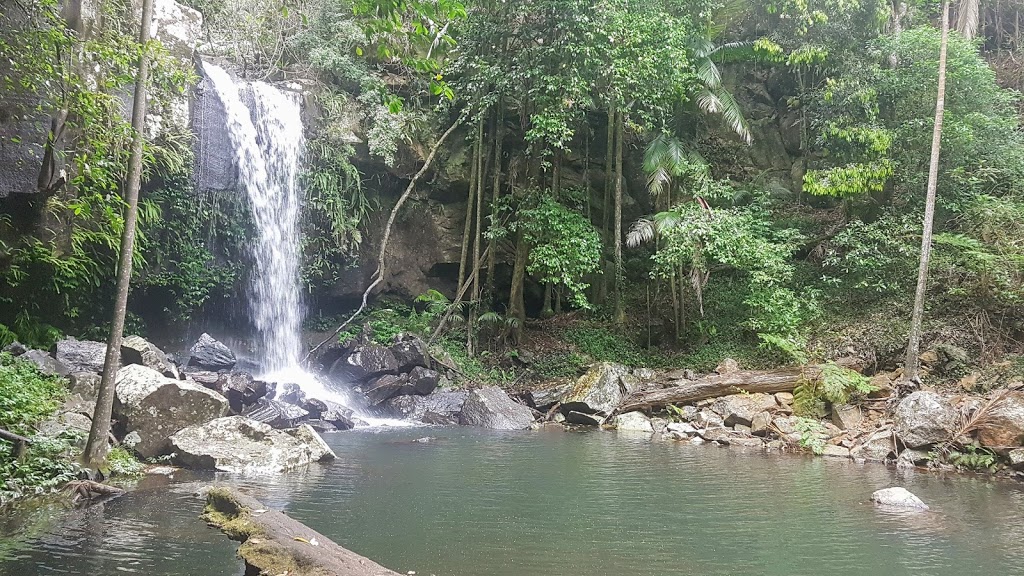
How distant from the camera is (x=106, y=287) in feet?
47.6

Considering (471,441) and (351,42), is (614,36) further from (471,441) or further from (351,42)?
(471,441)

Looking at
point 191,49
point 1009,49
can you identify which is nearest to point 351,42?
point 191,49

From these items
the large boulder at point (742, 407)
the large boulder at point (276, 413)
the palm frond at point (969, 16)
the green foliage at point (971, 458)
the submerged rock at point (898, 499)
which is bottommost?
the submerged rock at point (898, 499)

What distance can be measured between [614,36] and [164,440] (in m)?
12.6

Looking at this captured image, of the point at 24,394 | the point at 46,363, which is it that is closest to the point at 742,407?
the point at 24,394

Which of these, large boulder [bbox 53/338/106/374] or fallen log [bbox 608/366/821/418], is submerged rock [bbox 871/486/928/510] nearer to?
fallen log [bbox 608/366/821/418]

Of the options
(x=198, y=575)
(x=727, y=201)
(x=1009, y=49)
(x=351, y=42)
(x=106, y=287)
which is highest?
(x=1009, y=49)

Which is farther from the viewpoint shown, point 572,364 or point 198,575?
point 572,364

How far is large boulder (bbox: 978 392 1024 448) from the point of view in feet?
32.1

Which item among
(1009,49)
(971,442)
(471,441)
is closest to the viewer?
(971,442)

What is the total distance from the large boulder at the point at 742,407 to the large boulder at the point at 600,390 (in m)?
2.35

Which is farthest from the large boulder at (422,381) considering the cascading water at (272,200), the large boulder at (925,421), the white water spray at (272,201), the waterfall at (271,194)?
the large boulder at (925,421)

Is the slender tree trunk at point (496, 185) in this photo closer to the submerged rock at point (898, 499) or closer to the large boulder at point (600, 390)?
the large boulder at point (600, 390)

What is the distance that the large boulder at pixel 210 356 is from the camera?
13625mm
